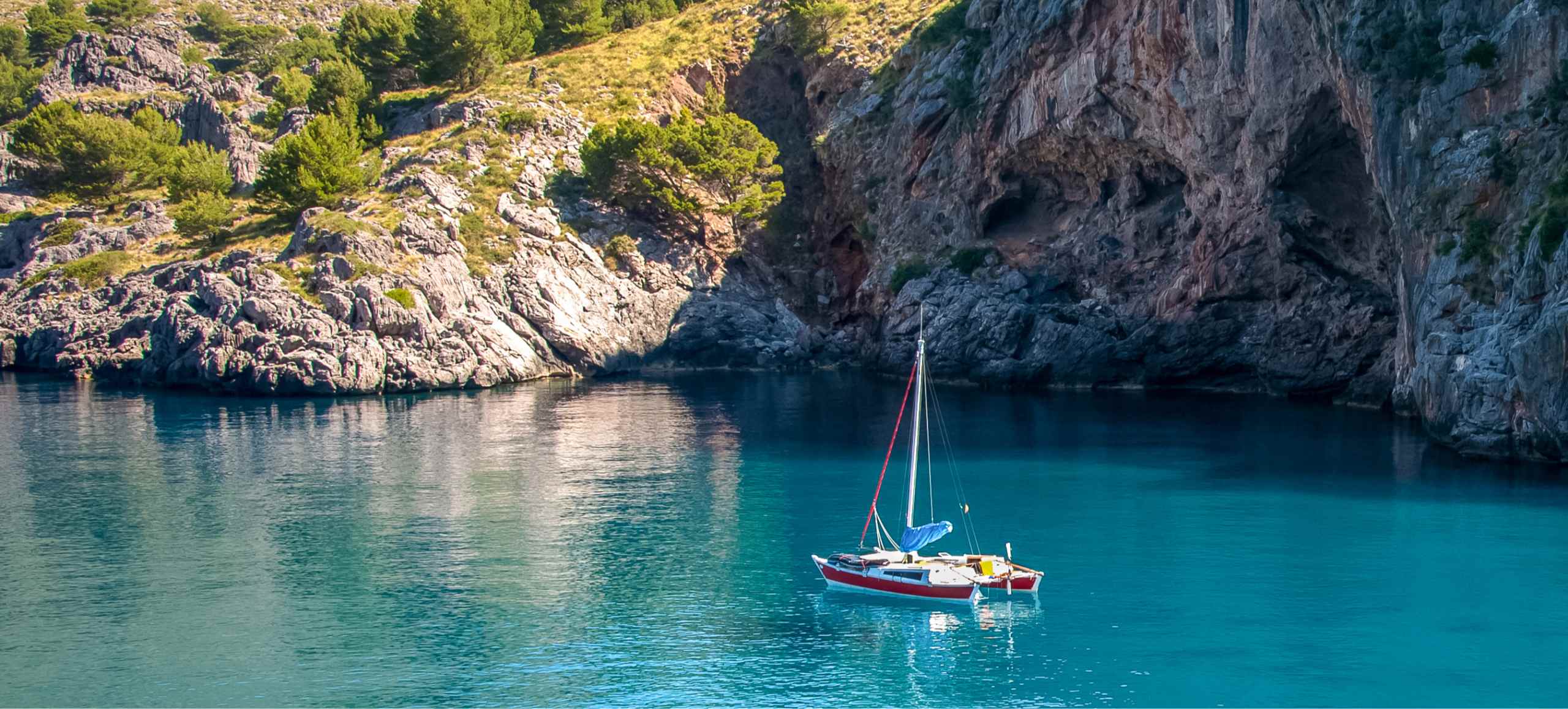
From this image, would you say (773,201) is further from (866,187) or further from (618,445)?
(618,445)

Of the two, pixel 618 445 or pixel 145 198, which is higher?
pixel 145 198

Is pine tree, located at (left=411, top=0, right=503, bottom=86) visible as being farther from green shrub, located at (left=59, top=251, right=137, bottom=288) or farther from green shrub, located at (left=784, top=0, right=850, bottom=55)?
green shrub, located at (left=59, top=251, right=137, bottom=288)

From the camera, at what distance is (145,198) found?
119750 mm

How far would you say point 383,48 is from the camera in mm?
127812

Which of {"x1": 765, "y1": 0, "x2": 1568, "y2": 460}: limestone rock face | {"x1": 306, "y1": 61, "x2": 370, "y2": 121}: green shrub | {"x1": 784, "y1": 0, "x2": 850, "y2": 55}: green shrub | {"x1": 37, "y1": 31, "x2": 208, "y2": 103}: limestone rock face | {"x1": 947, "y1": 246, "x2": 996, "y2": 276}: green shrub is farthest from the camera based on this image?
{"x1": 37, "y1": 31, "x2": 208, "y2": 103}: limestone rock face

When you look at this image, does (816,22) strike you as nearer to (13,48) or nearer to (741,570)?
(741,570)

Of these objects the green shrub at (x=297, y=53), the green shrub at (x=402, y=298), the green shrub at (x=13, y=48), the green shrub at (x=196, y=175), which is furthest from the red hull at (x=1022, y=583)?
the green shrub at (x=13, y=48)

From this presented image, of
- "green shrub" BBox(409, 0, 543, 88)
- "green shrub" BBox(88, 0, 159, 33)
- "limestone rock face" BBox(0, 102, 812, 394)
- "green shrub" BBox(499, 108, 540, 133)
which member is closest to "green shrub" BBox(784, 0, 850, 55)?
"limestone rock face" BBox(0, 102, 812, 394)

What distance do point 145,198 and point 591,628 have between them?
100 metres

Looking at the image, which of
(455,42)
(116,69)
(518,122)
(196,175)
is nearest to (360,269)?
(518,122)

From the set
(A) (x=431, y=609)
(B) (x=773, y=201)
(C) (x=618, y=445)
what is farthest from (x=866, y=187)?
(A) (x=431, y=609)

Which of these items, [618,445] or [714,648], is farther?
[618,445]

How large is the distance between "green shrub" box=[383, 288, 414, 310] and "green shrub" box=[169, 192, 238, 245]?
70.3ft

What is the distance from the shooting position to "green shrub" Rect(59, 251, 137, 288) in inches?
4173
